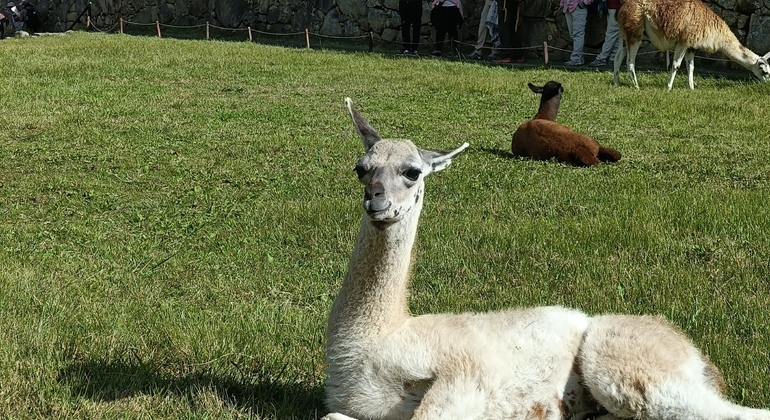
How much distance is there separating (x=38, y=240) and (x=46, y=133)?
5.12m

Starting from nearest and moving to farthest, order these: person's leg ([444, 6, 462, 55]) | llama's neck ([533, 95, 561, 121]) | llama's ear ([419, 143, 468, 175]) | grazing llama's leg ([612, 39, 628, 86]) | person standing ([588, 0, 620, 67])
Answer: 1. llama's ear ([419, 143, 468, 175])
2. llama's neck ([533, 95, 561, 121])
3. grazing llama's leg ([612, 39, 628, 86])
4. person standing ([588, 0, 620, 67])
5. person's leg ([444, 6, 462, 55])

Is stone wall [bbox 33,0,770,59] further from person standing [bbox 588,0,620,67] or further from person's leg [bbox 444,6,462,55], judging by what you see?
person's leg [bbox 444,6,462,55]

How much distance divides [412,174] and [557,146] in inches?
238

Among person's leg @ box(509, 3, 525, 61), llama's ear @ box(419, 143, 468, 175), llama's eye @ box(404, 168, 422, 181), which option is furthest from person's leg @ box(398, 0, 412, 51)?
llama's eye @ box(404, 168, 422, 181)

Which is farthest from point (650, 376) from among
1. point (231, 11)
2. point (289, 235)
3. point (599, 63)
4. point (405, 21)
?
point (231, 11)

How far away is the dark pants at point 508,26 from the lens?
2161 cm

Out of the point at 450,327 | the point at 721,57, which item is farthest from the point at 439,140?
the point at 721,57

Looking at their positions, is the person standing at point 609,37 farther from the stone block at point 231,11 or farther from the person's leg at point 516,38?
the stone block at point 231,11

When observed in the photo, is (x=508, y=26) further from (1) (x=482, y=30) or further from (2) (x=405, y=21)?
(2) (x=405, y=21)

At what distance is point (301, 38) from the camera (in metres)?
27.8

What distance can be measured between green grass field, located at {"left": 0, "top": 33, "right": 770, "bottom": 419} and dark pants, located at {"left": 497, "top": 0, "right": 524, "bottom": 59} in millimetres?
7693

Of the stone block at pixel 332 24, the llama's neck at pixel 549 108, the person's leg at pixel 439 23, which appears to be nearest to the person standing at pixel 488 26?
the person's leg at pixel 439 23

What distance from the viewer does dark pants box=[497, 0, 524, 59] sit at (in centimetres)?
2161

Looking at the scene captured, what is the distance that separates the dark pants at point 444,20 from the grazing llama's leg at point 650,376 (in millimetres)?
20027
